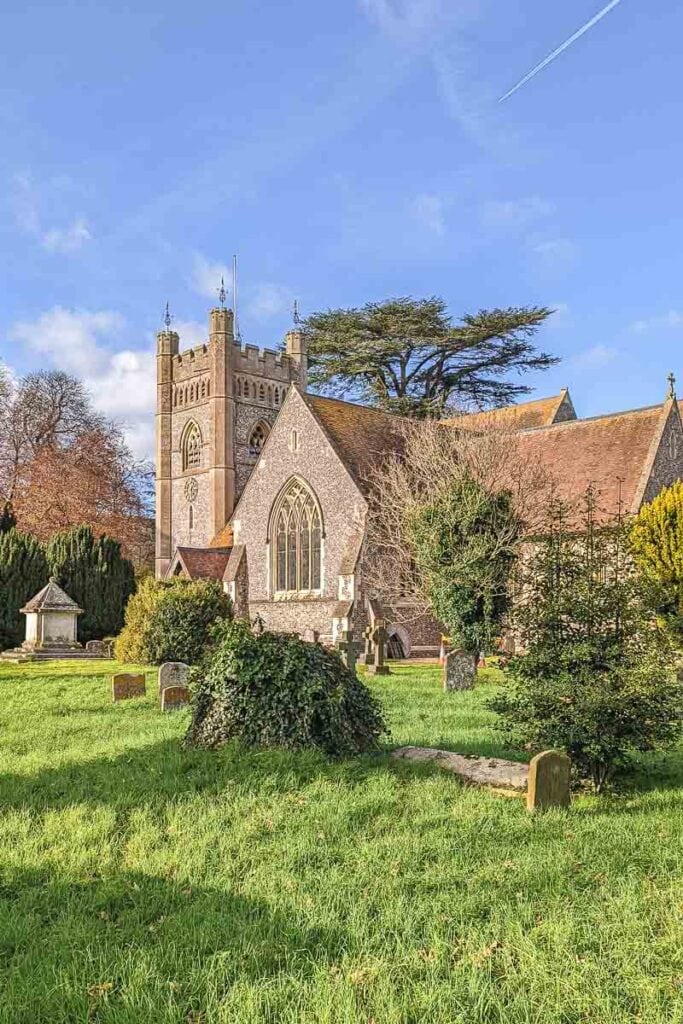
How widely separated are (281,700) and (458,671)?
7982 mm

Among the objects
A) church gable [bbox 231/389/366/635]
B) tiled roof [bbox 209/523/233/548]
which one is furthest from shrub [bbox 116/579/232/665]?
tiled roof [bbox 209/523/233/548]

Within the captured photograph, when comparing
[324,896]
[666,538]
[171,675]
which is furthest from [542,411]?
[324,896]

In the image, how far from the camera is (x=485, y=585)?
1967 cm

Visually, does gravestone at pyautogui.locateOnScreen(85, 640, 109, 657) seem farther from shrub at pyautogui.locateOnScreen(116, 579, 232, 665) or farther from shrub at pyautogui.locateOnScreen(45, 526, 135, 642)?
shrub at pyautogui.locateOnScreen(116, 579, 232, 665)

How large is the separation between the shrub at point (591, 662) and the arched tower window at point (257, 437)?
37661mm

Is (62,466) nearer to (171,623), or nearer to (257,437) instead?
(257,437)

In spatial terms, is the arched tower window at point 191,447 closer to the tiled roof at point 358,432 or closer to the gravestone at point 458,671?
the tiled roof at point 358,432

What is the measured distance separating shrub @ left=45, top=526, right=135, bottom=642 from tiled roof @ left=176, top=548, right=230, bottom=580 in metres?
2.25

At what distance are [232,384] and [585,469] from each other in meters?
24.0

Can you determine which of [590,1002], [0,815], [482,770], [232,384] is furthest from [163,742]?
[232,384]

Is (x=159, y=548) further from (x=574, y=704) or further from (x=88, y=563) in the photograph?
(x=574, y=704)

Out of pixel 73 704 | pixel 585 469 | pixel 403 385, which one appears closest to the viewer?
pixel 73 704

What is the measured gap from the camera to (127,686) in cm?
1434

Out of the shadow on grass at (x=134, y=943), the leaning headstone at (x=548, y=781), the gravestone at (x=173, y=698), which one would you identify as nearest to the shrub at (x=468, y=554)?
the gravestone at (x=173, y=698)
